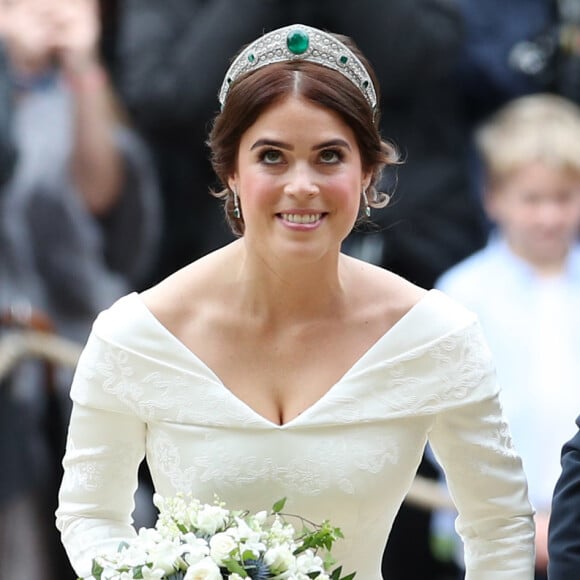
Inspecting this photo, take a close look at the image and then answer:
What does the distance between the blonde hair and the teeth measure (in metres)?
2.58

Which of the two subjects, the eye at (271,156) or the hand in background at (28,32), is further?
the hand in background at (28,32)

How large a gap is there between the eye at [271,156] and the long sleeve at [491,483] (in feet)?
2.40

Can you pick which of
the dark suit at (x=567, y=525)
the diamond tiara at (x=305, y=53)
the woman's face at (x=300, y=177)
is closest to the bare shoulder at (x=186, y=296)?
the woman's face at (x=300, y=177)

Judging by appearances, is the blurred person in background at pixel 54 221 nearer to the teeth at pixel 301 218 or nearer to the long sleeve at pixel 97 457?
→ the long sleeve at pixel 97 457

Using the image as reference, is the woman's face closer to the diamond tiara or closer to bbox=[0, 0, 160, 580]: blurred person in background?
the diamond tiara

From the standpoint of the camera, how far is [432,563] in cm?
695

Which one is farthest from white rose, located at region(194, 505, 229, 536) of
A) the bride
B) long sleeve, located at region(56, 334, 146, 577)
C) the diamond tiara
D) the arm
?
the arm

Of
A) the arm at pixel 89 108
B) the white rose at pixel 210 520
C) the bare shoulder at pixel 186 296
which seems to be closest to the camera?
the white rose at pixel 210 520

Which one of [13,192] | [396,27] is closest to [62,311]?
[13,192]

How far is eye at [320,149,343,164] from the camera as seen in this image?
14.0 feet

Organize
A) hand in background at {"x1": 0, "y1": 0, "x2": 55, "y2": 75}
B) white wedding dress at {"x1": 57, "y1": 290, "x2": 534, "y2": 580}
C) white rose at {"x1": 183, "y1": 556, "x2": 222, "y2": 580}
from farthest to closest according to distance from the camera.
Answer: hand in background at {"x1": 0, "y1": 0, "x2": 55, "y2": 75} → white wedding dress at {"x1": 57, "y1": 290, "x2": 534, "y2": 580} → white rose at {"x1": 183, "y1": 556, "x2": 222, "y2": 580}

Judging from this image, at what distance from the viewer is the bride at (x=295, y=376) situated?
4.30 m

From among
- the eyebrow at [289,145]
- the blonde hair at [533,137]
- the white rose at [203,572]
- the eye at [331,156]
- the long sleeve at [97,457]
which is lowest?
the white rose at [203,572]

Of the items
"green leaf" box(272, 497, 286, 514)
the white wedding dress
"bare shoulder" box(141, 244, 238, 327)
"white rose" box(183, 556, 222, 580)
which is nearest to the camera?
"white rose" box(183, 556, 222, 580)
